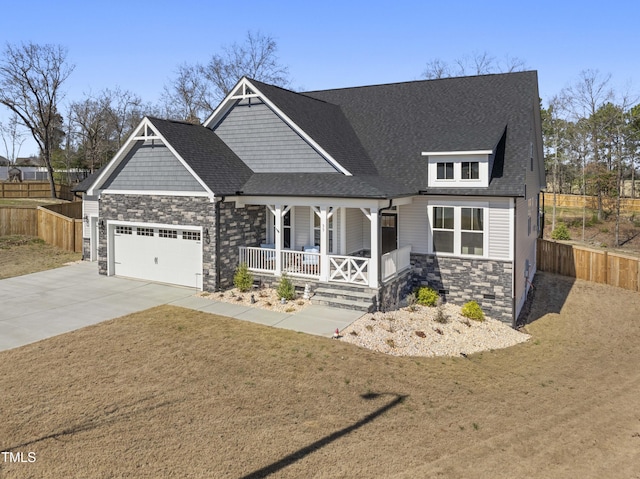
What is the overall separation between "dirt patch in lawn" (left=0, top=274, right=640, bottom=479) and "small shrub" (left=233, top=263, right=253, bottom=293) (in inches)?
120

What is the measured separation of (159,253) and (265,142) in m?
5.74

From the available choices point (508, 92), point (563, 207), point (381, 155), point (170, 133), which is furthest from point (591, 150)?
point (170, 133)

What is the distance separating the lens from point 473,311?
15062 millimetres

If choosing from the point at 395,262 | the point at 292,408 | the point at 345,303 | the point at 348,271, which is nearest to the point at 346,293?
the point at 345,303

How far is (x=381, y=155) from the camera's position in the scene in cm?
1852

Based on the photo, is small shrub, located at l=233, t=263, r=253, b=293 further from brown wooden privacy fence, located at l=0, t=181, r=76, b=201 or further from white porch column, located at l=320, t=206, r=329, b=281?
brown wooden privacy fence, located at l=0, t=181, r=76, b=201

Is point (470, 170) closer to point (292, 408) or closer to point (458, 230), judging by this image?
point (458, 230)

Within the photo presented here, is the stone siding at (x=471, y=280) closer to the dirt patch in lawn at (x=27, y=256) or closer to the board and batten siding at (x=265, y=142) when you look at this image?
the board and batten siding at (x=265, y=142)

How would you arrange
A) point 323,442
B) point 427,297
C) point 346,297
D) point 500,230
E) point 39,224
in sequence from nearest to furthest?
1. point 323,442
2. point 346,297
3. point 500,230
4. point 427,297
5. point 39,224

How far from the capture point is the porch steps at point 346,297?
1411 centimetres

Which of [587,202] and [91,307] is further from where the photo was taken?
[587,202]

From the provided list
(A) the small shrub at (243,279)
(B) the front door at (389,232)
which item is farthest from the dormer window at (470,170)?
(A) the small shrub at (243,279)

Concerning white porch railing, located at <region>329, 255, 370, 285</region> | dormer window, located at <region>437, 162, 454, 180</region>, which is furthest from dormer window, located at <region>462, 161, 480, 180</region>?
white porch railing, located at <region>329, 255, 370, 285</region>

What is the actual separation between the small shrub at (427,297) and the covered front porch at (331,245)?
1.02 m
